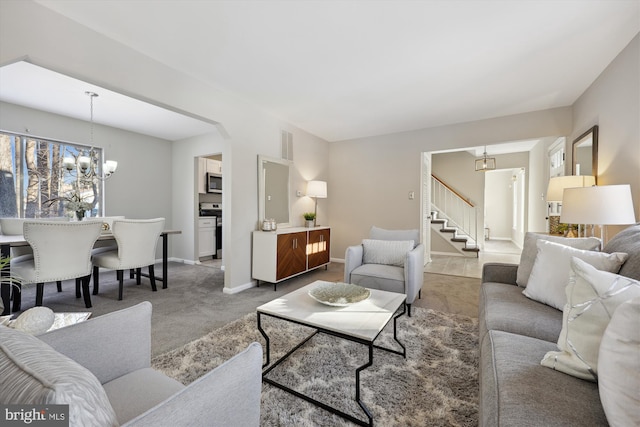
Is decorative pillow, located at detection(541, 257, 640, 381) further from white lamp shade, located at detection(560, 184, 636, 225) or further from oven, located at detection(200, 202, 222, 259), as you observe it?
oven, located at detection(200, 202, 222, 259)

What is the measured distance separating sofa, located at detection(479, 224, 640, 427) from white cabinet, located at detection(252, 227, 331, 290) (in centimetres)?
240

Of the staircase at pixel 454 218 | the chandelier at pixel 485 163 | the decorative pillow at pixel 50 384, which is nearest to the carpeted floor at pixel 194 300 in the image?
the decorative pillow at pixel 50 384

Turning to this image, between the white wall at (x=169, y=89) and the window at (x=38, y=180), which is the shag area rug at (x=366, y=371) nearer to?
the white wall at (x=169, y=89)

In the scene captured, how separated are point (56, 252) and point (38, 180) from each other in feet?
7.34

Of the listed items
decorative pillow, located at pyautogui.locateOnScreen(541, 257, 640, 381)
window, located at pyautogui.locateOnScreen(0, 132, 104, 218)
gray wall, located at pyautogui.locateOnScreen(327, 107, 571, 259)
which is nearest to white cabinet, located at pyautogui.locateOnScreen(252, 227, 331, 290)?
gray wall, located at pyautogui.locateOnScreen(327, 107, 571, 259)

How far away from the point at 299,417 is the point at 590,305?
136 cm

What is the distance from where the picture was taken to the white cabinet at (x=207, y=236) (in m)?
5.36

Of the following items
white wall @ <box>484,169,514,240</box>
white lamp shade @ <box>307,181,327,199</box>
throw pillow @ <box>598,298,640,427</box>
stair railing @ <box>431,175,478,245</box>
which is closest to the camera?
throw pillow @ <box>598,298,640,427</box>

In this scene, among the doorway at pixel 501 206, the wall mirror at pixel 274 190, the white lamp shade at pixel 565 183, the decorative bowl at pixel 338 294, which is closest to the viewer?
the decorative bowl at pixel 338 294

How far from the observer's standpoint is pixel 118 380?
99 cm

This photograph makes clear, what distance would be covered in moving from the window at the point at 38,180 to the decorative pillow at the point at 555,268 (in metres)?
4.66

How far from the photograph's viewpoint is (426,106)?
11.9 feet

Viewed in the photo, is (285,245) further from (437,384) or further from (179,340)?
(437,384)

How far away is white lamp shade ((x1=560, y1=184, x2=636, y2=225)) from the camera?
186 cm
